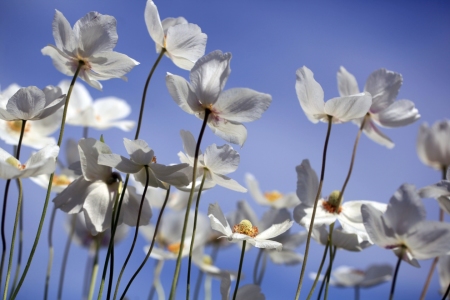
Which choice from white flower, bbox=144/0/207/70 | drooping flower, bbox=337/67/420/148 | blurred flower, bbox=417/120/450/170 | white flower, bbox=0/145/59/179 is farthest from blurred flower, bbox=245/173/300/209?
white flower, bbox=0/145/59/179

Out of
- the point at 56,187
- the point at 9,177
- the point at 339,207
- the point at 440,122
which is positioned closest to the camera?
the point at 9,177

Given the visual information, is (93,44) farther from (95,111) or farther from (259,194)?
(259,194)

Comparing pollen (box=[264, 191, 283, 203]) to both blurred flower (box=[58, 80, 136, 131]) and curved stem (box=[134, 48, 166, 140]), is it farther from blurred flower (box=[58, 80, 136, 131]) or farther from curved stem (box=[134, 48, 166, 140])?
curved stem (box=[134, 48, 166, 140])

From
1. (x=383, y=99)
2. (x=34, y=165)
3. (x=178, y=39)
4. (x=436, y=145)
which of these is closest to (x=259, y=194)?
(x=436, y=145)

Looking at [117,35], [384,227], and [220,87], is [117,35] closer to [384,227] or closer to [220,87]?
[220,87]

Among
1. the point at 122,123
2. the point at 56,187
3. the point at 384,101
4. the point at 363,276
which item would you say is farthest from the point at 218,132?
the point at 363,276
